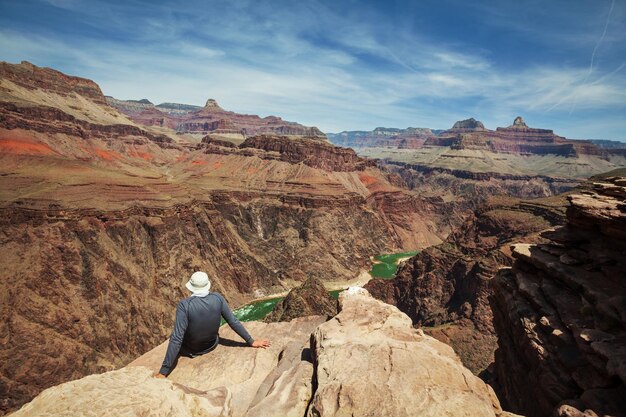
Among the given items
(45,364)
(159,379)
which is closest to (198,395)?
(159,379)

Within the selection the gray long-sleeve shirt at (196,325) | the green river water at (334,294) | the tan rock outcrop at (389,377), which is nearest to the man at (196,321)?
the gray long-sleeve shirt at (196,325)

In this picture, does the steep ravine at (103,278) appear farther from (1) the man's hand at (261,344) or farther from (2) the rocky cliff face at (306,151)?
(2) the rocky cliff face at (306,151)

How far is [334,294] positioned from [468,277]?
138ft

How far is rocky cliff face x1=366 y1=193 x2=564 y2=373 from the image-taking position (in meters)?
42.4

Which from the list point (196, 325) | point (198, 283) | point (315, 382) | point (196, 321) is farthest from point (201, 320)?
point (315, 382)

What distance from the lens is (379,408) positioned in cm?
809

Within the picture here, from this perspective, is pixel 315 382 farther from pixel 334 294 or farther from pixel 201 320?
pixel 334 294

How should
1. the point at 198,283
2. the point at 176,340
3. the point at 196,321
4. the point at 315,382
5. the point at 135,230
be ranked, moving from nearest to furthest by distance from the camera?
the point at 315,382 → the point at 176,340 → the point at 198,283 → the point at 196,321 → the point at 135,230

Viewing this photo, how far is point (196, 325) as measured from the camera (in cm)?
1103

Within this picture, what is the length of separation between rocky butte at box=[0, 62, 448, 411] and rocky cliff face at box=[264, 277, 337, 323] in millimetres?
21016

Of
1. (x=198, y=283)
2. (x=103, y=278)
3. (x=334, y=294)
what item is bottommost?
(x=334, y=294)

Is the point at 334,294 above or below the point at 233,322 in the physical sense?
below

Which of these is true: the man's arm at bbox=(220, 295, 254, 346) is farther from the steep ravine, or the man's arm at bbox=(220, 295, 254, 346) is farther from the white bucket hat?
the steep ravine

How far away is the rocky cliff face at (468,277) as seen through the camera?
42.4 metres
